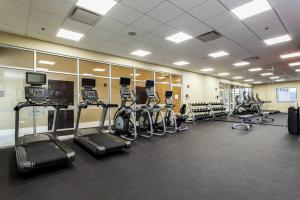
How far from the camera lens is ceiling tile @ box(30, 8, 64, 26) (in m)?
3.61

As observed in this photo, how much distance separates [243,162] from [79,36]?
5.50 m

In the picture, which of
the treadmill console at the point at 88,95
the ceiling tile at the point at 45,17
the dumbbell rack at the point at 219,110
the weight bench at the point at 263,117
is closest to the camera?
the ceiling tile at the point at 45,17

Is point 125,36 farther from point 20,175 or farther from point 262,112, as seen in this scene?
point 262,112

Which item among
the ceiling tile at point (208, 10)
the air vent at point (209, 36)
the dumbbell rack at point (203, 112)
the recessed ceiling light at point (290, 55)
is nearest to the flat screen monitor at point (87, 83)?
the ceiling tile at point (208, 10)

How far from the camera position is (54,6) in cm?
338

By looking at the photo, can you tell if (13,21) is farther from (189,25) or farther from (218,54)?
(218,54)

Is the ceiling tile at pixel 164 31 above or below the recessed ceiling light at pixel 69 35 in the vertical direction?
below

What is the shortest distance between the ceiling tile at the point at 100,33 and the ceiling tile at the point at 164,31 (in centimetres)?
138

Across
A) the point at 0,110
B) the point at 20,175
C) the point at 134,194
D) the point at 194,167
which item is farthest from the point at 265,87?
the point at 0,110

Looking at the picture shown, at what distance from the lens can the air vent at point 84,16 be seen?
143 inches

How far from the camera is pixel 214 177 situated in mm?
2553

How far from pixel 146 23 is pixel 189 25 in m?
1.15

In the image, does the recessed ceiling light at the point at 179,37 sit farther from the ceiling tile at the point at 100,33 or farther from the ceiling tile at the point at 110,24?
the ceiling tile at the point at 100,33

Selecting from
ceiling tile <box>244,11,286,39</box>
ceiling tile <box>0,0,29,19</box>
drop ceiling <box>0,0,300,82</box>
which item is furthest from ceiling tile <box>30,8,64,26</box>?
ceiling tile <box>244,11,286,39</box>
